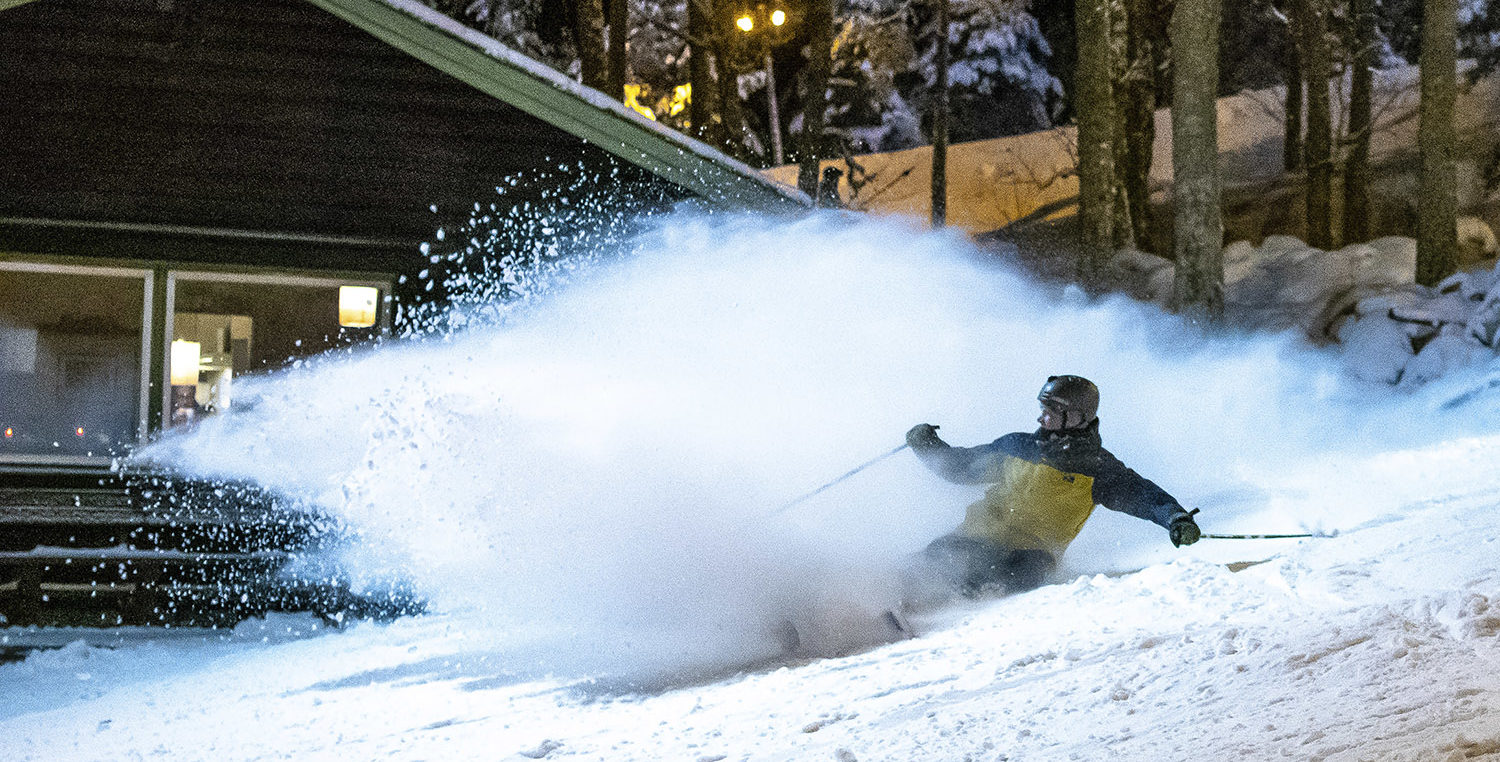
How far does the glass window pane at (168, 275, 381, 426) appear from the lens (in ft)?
32.4

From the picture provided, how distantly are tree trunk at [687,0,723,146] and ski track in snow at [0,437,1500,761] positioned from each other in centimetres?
1667

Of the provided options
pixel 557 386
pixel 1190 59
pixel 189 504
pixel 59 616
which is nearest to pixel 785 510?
pixel 557 386

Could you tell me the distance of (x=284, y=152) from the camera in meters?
9.46

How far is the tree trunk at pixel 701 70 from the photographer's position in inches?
894

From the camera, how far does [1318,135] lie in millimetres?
23906

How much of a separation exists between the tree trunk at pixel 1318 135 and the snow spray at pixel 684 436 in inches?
482

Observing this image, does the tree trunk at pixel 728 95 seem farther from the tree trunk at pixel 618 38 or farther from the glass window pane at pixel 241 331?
the glass window pane at pixel 241 331

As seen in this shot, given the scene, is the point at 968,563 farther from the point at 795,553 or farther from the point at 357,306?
the point at 357,306

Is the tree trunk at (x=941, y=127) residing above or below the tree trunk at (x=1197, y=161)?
above

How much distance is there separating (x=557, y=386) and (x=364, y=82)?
108 inches

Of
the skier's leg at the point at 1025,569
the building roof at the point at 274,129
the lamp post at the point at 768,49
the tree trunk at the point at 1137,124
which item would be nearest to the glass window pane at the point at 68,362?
the building roof at the point at 274,129

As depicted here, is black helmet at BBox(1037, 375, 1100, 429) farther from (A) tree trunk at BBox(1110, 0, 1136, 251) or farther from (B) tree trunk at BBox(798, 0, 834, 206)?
(A) tree trunk at BBox(1110, 0, 1136, 251)

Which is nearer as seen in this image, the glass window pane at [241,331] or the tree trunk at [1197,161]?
the glass window pane at [241,331]

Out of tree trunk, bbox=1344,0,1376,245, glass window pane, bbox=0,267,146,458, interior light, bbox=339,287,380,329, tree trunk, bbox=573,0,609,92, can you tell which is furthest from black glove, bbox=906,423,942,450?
tree trunk, bbox=1344,0,1376,245
